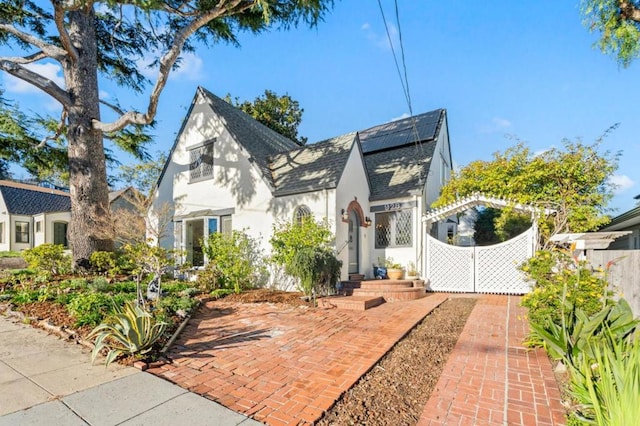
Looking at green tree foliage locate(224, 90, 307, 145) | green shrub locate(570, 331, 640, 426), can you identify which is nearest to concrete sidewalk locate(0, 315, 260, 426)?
green shrub locate(570, 331, 640, 426)

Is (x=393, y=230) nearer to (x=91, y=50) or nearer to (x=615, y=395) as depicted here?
(x=615, y=395)

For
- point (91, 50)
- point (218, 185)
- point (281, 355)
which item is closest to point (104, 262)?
point (218, 185)

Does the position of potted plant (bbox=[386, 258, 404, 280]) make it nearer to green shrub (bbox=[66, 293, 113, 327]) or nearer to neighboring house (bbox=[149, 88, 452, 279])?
neighboring house (bbox=[149, 88, 452, 279])

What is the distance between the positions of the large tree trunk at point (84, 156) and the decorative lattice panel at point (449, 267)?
39.6 feet

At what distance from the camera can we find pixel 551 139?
11859 mm

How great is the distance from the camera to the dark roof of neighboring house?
24734mm

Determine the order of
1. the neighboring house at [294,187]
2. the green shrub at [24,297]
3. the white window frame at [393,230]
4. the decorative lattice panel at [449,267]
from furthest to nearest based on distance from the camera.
→ the white window frame at [393,230] → the neighboring house at [294,187] → the decorative lattice panel at [449,267] → the green shrub at [24,297]

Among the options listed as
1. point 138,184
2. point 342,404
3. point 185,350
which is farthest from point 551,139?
point 138,184

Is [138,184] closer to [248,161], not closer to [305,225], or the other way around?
[248,161]

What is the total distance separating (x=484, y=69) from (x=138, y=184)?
35.0 metres

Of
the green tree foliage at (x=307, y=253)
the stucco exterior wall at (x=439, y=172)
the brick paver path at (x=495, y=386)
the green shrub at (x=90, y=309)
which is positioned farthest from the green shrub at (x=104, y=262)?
the stucco exterior wall at (x=439, y=172)

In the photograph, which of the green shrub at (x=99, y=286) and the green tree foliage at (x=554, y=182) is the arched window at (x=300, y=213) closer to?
the green tree foliage at (x=554, y=182)

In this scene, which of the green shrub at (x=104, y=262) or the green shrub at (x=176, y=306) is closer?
the green shrub at (x=176, y=306)

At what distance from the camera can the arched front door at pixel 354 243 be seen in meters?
11.5
